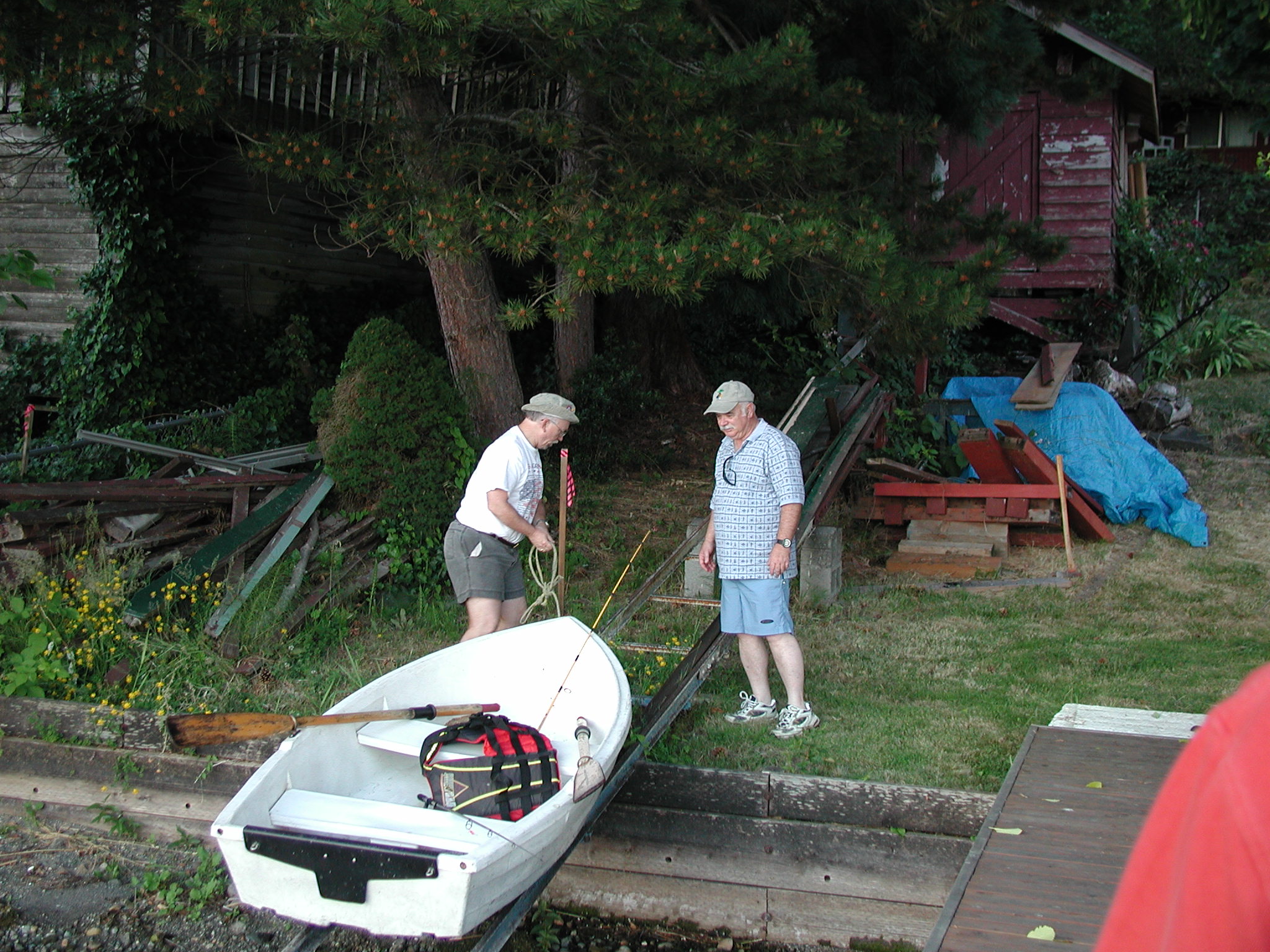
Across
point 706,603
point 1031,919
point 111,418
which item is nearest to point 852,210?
point 706,603

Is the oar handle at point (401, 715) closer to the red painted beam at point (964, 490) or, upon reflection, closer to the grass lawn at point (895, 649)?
the grass lawn at point (895, 649)

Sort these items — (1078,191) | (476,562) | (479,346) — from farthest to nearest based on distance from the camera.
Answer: (1078,191) → (479,346) → (476,562)

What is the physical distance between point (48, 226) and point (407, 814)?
9.34 meters

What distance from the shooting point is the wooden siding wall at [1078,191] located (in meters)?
15.6

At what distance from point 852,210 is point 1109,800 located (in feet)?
17.7

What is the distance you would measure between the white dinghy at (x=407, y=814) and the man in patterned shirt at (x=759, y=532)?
0.83 meters

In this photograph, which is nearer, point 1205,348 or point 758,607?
point 758,607

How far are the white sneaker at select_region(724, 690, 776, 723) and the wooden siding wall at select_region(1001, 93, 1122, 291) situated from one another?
11447mm

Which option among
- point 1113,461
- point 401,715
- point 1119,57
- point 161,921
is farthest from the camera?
point 1119,57

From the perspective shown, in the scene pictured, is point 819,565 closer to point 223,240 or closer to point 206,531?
point 206,531

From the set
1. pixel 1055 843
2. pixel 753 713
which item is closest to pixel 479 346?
pixel 753 713

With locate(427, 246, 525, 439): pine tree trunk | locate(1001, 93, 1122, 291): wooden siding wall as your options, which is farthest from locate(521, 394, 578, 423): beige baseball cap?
locate(1001, 93, 1122, 291): wooden siding wall

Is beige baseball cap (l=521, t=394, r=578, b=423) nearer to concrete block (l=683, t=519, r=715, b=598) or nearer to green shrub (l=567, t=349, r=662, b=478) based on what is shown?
concrete block (l=683, t=519, r=715, b=598)

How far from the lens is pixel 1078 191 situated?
1584cm
